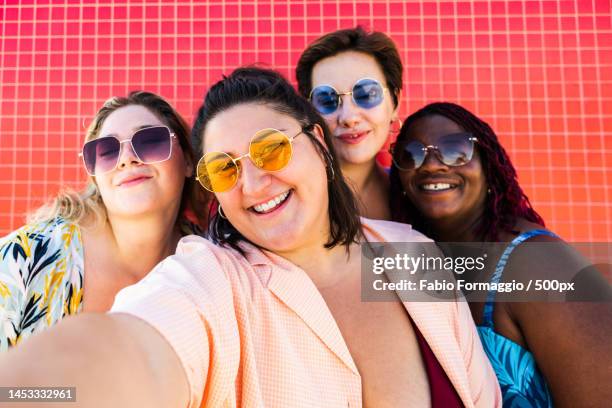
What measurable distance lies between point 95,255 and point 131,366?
1454 millimetres

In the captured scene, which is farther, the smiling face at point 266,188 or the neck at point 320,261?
the neck at point 320,261

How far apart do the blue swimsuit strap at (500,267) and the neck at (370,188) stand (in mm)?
813

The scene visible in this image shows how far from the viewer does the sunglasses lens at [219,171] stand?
60.6 inches

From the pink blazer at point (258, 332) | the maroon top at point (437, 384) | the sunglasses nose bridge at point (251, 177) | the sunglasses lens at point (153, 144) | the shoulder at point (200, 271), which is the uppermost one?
the sunglasses lens at point (153, 144)

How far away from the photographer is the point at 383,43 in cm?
271

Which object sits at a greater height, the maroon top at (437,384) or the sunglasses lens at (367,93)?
the sunglasses lens at (367,93)

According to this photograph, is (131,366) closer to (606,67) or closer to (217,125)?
(217,125)

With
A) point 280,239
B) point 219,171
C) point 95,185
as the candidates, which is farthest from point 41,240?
point 280,239

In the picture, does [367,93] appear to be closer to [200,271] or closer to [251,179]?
[251,179]

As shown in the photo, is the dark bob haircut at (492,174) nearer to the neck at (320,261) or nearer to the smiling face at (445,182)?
the smiling face at (445,182)

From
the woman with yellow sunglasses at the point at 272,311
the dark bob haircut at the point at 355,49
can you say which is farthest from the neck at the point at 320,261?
the dark bob haircut at the point at 355,49

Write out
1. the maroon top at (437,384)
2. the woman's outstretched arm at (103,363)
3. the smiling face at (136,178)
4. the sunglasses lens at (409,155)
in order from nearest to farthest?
1. the woman's outstretched arm at (103,363)
2. the maroon top at (437,384)
3. the smiling face at (136,178)
4. the sunglasses lens at (409,155)

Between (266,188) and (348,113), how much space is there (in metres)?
1.07

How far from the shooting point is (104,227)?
7.84 feet
